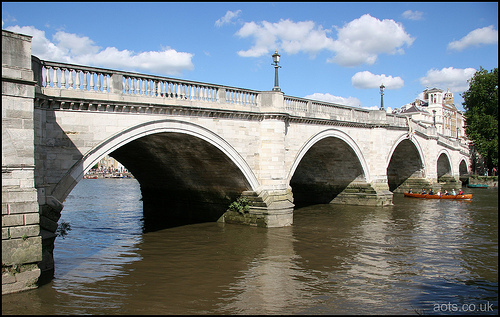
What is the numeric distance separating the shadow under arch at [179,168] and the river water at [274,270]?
149 cm

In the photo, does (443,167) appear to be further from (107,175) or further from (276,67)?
(107,175)

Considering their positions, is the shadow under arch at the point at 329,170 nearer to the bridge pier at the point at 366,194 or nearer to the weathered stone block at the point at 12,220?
the bridge pier at the point at 366,194

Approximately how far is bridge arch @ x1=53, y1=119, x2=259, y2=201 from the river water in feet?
6.55

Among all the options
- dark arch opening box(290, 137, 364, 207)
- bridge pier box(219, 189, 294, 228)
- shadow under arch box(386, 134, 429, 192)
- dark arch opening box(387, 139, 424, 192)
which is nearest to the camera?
bridge pier box(219, 189, 294, 228)

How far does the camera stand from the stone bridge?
7.66m

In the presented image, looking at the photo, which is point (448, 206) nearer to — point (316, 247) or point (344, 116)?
point (344, 116)

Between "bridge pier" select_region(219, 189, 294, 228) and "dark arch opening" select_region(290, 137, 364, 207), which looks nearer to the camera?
"bridge pier" select_region(219, 189, 294, 228)

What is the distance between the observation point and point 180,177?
17.2 metres

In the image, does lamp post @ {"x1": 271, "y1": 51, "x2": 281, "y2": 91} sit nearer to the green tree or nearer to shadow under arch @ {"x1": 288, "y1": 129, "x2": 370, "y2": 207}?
shadow under arch @ {"x1": 288, "y1": 129, "x2": 370, "y2": 207}

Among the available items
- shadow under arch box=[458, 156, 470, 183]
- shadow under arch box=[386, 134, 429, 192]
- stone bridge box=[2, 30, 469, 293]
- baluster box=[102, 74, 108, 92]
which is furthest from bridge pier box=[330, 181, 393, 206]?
shadow under arch box=[458, 156, 470, 183]

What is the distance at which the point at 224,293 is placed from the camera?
8.32 metres

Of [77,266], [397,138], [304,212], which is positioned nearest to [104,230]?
[77,266]

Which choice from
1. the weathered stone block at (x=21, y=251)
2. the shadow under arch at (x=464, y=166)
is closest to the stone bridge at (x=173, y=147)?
the weathered stone block at (x=21, y=251)

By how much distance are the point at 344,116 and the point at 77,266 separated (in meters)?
14.8
